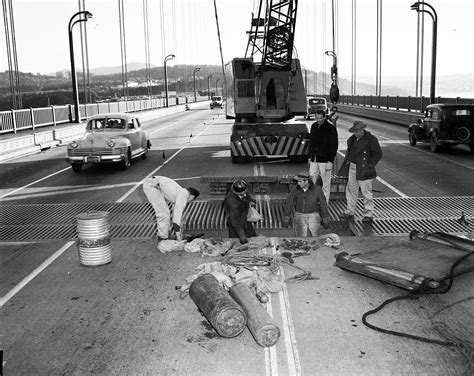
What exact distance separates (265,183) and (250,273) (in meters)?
6.23

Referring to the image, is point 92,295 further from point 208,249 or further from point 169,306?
point 208,249

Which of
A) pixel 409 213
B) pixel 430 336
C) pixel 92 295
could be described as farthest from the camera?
pixel 409 213

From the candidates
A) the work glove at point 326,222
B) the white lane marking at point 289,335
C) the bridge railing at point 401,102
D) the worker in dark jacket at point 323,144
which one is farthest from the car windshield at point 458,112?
the white lane marking at point 289,335

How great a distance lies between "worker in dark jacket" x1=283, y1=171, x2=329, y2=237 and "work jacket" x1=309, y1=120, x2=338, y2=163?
6.63ft

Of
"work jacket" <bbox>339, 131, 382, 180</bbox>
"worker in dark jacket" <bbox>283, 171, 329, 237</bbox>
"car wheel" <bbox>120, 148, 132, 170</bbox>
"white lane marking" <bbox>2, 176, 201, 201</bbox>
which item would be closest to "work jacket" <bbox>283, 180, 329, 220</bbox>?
"worker in dark jacket" <bbox>283, 171, 329, 237</bbox>

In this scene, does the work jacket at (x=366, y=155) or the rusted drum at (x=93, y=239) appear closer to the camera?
the rusted drum at (x=93, y=239)

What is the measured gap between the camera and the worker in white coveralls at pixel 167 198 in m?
8.64

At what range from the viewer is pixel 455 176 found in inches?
610

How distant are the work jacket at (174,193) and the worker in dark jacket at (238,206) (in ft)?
2.35

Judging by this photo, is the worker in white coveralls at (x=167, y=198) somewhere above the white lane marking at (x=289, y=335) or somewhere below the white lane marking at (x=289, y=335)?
above

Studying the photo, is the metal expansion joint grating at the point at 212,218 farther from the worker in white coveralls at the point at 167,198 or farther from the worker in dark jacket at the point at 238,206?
the worker in dark jacket at the point at 238,206

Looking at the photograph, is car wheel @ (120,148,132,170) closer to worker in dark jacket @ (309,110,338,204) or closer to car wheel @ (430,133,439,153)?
worker in dark jacket @ (309,110,338,204)

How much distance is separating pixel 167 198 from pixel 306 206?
2416 millimetres

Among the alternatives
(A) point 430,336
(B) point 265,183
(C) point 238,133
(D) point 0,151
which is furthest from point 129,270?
(D) point 0,151
